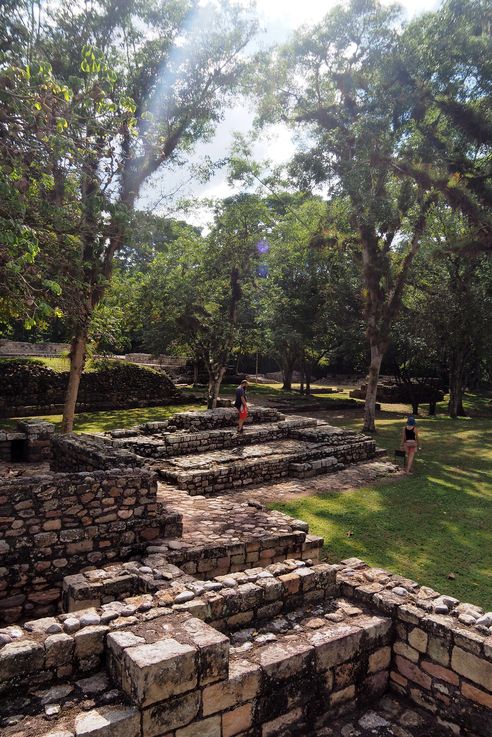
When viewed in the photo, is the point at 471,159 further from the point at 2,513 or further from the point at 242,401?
the point at 2,513

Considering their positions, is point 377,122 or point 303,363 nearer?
point 377,122

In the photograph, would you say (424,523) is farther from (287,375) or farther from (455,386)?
(287,375)

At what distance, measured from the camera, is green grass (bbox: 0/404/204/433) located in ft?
63.4

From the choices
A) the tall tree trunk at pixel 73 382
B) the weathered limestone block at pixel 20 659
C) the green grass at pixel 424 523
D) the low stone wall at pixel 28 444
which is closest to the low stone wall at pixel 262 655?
the weathered limestone block at pixel 20 659

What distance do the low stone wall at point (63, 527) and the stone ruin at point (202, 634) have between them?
0.06 feet

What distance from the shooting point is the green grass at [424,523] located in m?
8.05

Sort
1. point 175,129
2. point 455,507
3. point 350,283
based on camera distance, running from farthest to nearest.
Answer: point 350,283 < point 175,129 < point 455,507

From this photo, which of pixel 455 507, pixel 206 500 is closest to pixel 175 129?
pixel 206 500

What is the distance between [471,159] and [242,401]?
503 inches

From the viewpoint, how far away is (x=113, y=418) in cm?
2205

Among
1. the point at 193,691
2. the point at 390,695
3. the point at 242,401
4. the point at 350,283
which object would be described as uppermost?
the point at 350,283

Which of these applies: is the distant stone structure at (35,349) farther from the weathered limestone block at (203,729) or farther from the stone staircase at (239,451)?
the weathered limestone block at (203,729)

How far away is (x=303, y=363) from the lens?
3422 cm

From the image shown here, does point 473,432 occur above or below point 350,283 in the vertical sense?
below
